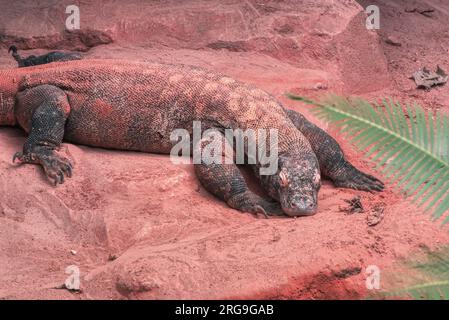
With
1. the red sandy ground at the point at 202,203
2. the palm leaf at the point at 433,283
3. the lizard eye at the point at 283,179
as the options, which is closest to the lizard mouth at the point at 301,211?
the red sandy ground at the point at 202,203

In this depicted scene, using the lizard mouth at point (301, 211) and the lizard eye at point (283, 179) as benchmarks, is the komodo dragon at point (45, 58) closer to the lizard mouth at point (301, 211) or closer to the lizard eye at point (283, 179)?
the lizard eye at point (283, 179)

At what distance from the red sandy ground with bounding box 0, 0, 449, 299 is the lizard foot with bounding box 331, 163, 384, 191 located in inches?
6.4

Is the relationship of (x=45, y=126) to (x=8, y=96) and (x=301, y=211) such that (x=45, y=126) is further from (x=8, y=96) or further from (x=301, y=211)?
(x=301, y=211)

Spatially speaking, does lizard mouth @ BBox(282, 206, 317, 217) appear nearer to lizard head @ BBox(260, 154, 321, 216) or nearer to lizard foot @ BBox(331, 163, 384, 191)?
lizard head @ BBox(260, 154, 321, 216)

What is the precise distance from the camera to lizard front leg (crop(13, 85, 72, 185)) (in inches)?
297

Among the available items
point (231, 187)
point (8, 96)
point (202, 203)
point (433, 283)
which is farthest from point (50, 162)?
point (433, 283)

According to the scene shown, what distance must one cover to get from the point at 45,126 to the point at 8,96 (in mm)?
871

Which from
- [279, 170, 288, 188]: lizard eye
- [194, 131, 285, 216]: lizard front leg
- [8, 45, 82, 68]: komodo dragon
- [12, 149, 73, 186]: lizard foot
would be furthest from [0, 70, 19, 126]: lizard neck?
[279, 170, 288, 188]: lizard eye

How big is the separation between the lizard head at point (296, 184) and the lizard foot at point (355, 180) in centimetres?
44

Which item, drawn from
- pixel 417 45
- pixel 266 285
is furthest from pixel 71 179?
pixel 417 45

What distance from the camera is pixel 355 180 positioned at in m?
8.00

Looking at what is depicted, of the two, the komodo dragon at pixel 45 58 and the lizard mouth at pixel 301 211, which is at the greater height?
the komodo dragon at pixel 45 58

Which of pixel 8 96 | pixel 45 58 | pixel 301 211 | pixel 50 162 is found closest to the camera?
pixel 301 211

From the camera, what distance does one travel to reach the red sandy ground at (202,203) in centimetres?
555
